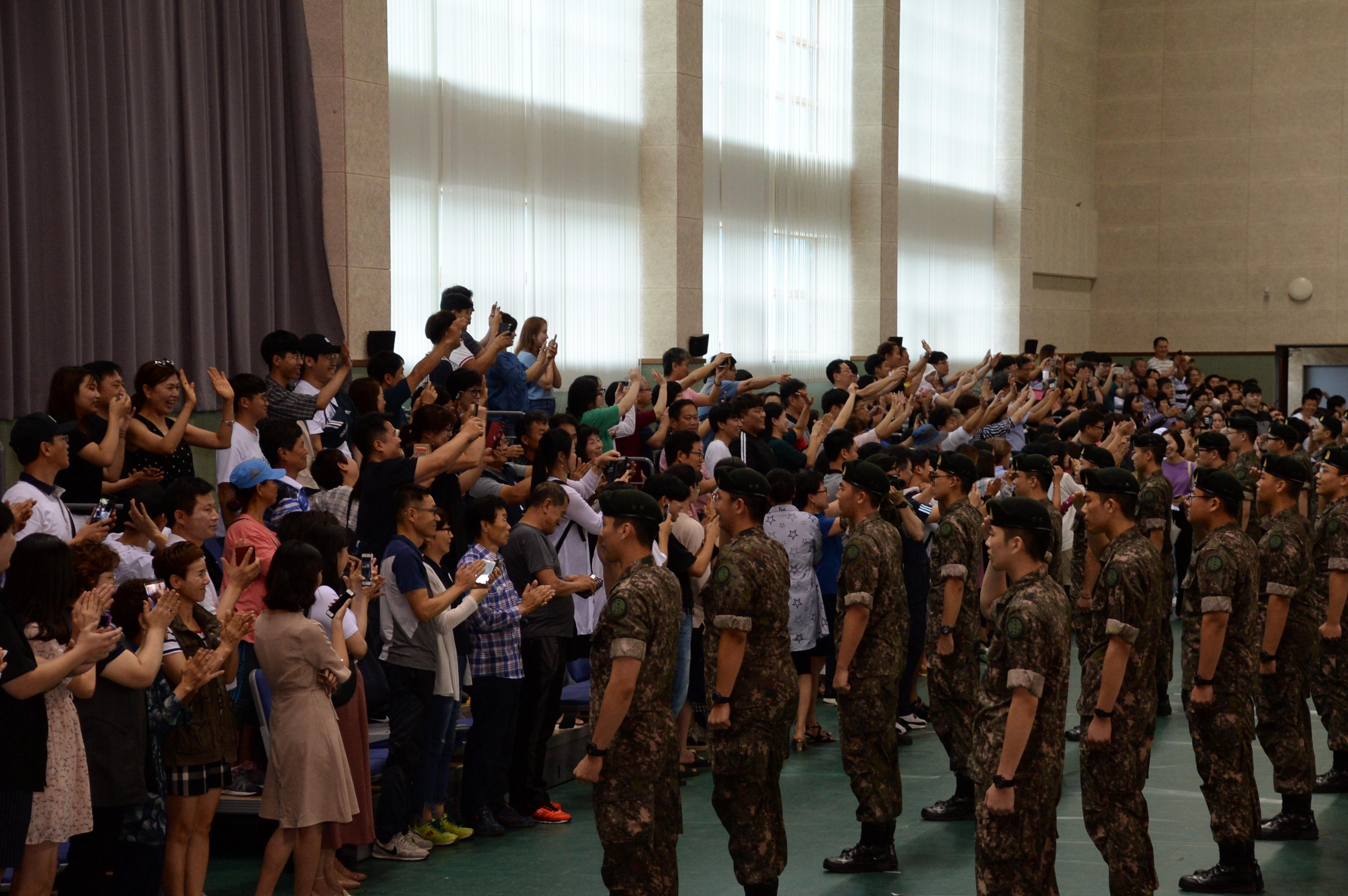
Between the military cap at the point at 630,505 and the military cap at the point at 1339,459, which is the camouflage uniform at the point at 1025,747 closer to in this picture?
the military cap at the point at 630,505

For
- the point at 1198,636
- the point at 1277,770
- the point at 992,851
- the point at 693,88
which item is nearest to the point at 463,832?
the point at 992,851

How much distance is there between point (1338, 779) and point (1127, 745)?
3.24 meters

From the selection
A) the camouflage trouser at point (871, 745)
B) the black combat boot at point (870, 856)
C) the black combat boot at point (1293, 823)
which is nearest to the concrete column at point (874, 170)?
the black combat boot at point (1293, 823)

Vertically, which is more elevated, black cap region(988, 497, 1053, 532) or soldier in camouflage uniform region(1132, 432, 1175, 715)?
black cap region(988, 497, 1053, 532)

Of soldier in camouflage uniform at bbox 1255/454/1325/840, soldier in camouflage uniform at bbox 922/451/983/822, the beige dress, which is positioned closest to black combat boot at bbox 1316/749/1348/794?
soldier in camouflage uniform at bbox 1255/454/1325/840

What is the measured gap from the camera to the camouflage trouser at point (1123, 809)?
19.2 ft

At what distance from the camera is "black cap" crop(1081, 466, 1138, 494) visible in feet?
19.8

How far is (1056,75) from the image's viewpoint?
80.9 ft

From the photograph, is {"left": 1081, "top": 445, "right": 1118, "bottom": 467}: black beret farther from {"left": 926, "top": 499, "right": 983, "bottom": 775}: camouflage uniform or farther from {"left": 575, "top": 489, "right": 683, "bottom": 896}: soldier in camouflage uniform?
{"left": 575, "top": 489, "right": 683, "bottom": 896}: soldier in camouflage uniform

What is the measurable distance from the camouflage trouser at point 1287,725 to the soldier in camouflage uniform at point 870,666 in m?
2.01

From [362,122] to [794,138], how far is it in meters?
8.04

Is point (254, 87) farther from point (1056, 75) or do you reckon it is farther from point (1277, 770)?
point (1056, 75)

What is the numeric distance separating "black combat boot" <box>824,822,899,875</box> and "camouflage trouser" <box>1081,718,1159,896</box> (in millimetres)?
1179

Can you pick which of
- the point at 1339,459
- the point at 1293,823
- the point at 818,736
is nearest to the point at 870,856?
the point at 1293,823
